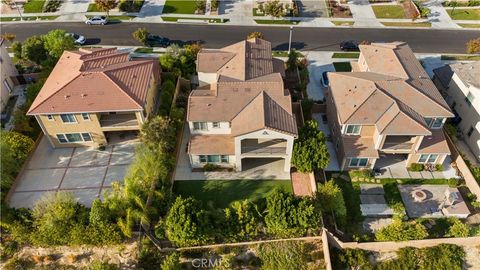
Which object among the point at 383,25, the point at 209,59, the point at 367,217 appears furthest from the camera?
the point at 383,25

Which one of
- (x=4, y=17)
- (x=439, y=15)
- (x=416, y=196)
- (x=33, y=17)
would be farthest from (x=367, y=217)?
(x=4, y=17)

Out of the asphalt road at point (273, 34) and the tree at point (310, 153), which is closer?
the tree at point (310, 153)

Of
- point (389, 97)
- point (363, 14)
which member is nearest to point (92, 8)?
point (363, 14)

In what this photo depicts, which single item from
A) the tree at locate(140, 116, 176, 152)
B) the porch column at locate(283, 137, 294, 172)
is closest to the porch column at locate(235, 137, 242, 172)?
the porch column at locate(283, 137, 294, 172)

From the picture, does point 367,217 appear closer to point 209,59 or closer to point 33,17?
point 209,59

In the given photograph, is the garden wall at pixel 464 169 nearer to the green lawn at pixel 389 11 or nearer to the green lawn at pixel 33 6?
the green lawn at pixel 389 11

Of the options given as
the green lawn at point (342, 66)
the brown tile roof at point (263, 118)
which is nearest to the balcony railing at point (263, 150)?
the brown tile roof at point (263, 118)

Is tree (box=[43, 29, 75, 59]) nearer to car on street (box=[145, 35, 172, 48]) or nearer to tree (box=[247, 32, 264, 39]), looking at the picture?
car on street (box=[145, 35, 172, 48])
